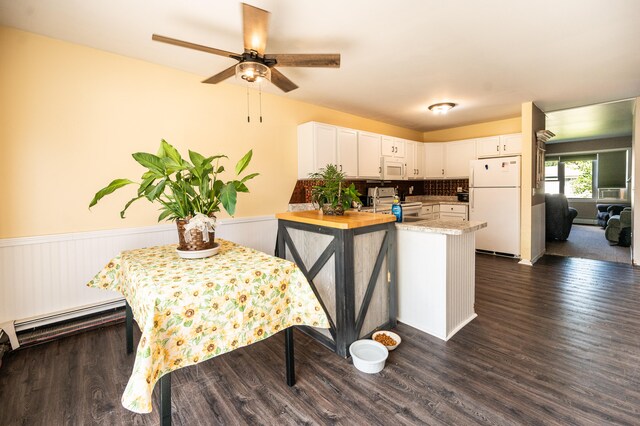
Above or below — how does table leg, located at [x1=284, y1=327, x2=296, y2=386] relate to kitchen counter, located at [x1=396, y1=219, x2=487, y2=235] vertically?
below

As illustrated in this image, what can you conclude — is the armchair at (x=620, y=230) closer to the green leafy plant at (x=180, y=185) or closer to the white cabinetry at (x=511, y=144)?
the white cabinetry at (x=511, y=144)

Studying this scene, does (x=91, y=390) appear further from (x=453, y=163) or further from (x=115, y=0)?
(x=453, y=163)

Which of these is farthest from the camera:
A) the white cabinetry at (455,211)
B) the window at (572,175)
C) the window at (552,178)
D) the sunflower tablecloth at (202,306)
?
the window at (552,178)

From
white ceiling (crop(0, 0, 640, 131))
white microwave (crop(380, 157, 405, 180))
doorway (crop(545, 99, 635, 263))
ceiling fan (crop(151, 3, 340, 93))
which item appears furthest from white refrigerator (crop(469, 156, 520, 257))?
ceiling fan (crop(151, 3, 340, 93))

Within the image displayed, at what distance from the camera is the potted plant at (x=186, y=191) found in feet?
5.40

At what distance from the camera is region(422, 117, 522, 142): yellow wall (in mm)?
5455

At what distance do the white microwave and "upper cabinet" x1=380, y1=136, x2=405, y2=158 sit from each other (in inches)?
3.7

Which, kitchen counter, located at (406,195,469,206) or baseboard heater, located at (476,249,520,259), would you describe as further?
kitchen counter, located at (406,195,469,206)

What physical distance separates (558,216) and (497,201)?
91.4 inches

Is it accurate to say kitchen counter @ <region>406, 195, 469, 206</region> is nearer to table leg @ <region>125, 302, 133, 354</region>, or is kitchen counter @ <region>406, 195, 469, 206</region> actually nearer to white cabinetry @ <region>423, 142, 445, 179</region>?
white cabinetry @ <region>423, 142, 445, 179</region>

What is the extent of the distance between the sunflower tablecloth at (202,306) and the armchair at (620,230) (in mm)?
7153

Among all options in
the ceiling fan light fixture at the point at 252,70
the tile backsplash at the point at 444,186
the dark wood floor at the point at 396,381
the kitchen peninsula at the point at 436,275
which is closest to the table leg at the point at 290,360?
the dark wood floor at the point at 396,381

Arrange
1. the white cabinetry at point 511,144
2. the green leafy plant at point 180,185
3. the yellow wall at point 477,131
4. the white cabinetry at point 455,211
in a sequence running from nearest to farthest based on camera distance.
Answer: the green leafy plant at point 180,185
the white cabinetry at point 511,144
the yellow wall at point 477,131
the white cabinetry at point 455,211

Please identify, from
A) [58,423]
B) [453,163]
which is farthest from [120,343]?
[453,163]
